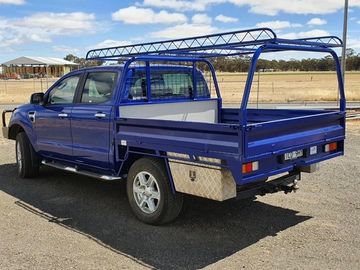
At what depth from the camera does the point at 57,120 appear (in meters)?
7.04


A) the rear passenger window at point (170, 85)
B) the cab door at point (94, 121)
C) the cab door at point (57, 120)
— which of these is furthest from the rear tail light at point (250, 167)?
the cab door at point (57, 120)

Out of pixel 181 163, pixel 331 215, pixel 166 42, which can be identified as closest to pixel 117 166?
pixel 181 163

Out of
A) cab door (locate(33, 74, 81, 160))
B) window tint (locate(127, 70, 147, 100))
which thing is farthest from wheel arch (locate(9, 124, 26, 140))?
window tint (locate(127, 70, 147, 100))

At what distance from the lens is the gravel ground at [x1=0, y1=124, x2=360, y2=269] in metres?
4.54

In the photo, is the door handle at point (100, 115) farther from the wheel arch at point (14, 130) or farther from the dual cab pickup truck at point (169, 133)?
the wheel arch at point (14, 130)

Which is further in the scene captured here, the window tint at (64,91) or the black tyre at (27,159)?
the black tyre at (27,159)

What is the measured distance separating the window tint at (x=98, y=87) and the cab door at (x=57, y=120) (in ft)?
0.95

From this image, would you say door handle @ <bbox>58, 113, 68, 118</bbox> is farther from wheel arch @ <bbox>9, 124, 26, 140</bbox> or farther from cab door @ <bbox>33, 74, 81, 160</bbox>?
wheel arch @ <bbox>9, 124, 26, 140</bbox>

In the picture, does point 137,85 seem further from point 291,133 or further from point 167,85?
point 291,133

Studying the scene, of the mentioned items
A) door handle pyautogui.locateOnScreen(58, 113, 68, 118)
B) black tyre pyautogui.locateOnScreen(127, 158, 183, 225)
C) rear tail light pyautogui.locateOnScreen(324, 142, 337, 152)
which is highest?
door handle pyautogui.locateOnScreen(58, 113, 68, 118)

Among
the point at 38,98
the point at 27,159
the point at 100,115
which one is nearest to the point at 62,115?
the point at 38,98

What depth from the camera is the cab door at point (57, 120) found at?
270 inches

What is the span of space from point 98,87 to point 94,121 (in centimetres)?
52

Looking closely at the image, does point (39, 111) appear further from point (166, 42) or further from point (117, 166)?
point (166, 42)
